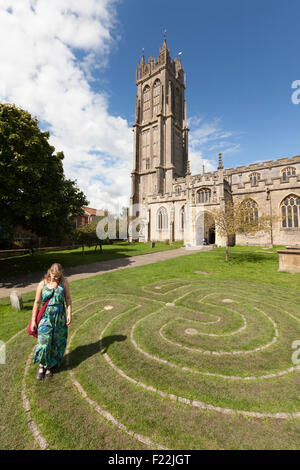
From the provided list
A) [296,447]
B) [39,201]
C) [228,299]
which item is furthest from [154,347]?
[39,201]

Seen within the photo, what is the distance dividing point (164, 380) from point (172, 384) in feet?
0.51

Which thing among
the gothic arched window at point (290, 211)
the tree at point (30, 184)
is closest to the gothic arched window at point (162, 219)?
the gothic arched window at point (290, 211)

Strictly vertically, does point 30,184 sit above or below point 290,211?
above

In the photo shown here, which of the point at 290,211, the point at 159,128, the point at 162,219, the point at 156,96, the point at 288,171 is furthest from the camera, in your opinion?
the point at 156,96

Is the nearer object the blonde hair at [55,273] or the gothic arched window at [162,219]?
the blonde hair at [55,273]

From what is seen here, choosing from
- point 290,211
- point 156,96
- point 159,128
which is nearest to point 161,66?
point 156,96

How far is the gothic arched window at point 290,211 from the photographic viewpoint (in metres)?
25.0

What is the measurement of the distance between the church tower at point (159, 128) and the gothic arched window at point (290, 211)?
2622 centimetres

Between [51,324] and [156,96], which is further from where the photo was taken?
[156,96]

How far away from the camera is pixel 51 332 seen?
345 centimetres

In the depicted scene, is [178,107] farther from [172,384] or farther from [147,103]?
[172,384]

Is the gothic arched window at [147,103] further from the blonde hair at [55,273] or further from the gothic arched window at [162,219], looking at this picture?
the blonde hair at [55,273]

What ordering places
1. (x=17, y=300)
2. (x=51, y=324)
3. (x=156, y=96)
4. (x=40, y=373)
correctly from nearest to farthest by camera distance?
(x=40, y=373), (x=51, y=324), (x=17, y=300), (x=156, y=96)
